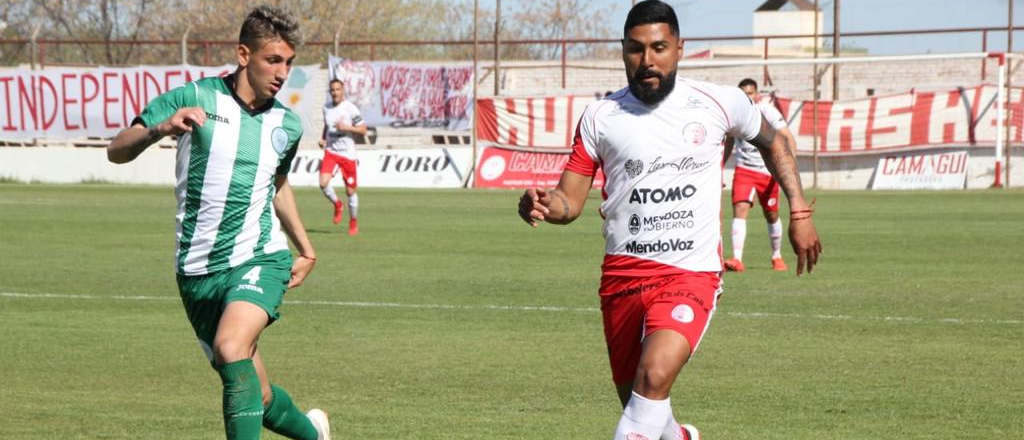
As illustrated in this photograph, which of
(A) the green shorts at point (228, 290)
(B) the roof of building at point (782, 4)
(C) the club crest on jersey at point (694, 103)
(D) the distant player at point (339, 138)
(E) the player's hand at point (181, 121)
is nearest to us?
(E) the player's hand at point (181, 121)

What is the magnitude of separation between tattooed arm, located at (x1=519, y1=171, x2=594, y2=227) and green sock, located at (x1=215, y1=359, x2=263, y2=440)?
1.32m

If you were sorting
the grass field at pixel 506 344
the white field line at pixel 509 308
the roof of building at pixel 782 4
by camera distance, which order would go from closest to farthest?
1. the grass field at pixel 506 344
2. the white field line at pixel 509 308
3. the roof of building at pixel 782 4

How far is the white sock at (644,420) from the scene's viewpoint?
18.6 feet

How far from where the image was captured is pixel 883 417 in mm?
7711

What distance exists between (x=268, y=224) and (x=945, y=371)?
4.81 meters

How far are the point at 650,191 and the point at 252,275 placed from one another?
1.79 m

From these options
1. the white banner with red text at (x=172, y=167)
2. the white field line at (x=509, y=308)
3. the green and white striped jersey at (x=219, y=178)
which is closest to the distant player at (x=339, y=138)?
the white field line at (x=509, y=308)

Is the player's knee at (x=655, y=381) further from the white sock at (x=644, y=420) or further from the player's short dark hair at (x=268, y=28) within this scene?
the player's short dark hair at (x=268, y=28)

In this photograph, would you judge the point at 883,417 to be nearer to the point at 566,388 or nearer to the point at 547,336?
the point at 566,388

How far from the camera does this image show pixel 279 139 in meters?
6.54

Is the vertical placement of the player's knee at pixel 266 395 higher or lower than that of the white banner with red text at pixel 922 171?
higher

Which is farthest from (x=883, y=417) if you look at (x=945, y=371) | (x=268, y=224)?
(x=268, y=224)

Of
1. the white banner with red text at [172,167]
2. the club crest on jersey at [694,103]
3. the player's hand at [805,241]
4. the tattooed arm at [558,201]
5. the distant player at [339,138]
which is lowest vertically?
the white banner with red text at [172,167]

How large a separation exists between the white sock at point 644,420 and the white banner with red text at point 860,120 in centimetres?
2928
